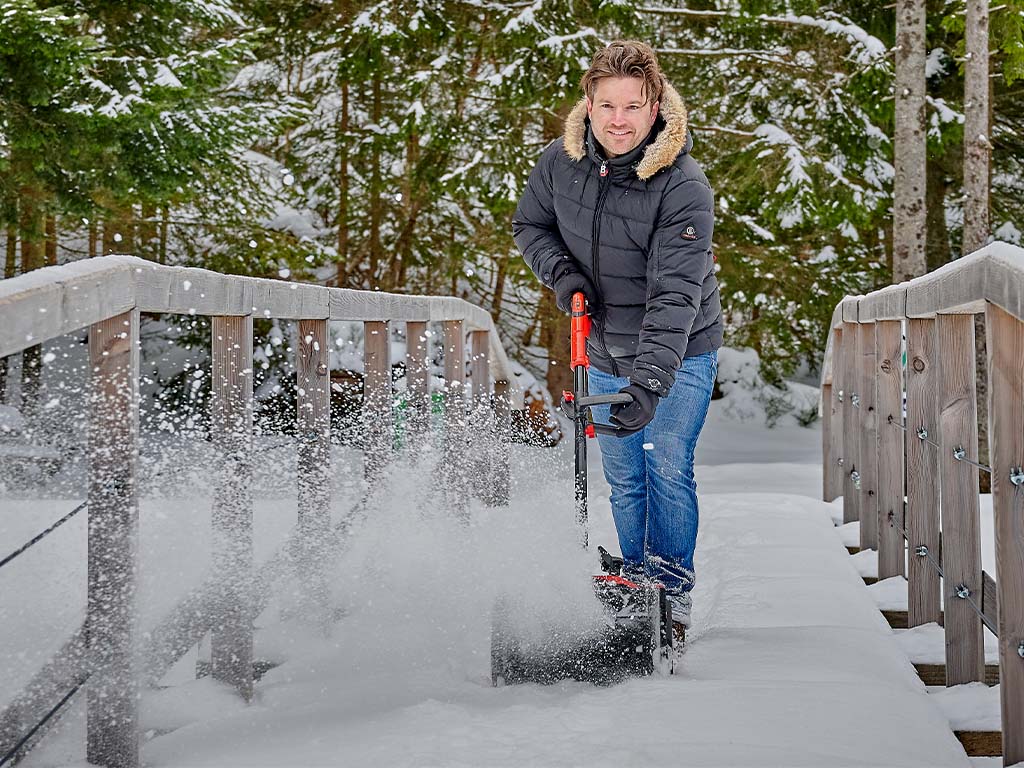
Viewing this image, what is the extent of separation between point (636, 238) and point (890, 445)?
1436 mm

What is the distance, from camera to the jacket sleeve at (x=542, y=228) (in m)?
3.17

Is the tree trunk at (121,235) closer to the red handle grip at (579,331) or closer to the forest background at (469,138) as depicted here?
the forest background at (469,138)

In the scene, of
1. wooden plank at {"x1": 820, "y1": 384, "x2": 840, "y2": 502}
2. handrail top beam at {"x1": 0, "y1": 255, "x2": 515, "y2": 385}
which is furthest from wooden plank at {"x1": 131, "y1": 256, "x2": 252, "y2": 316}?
wooden plank at {"x1": 820, "y1": 384, "x2": 840, "y2": 502}

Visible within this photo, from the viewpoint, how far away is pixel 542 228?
3.29 m

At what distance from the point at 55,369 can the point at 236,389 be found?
11.5m

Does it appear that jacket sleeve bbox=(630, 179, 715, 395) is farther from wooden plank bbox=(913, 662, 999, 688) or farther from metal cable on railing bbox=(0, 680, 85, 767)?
metal cable on railing bbox=(0, 680, 85, 767)

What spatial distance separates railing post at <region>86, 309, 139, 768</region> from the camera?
6.51 ft

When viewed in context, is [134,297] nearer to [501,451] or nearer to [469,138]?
[501,451]

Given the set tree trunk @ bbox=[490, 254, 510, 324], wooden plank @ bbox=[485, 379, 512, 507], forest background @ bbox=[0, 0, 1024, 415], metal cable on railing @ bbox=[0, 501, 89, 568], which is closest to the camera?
metal cable on railing @ bbox=[0, 501, 89, 568]

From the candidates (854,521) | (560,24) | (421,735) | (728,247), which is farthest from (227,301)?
(728,247)

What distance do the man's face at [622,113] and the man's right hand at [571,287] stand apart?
40cm


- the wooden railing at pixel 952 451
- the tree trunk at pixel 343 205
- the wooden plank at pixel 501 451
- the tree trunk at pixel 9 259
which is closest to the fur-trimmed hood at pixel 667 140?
the wooden railing at pixel 952 451

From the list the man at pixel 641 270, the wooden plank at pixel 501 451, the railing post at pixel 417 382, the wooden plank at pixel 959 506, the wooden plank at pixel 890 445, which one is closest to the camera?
the wooden plank at pixel 959 506

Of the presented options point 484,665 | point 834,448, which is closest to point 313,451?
point 484,665
